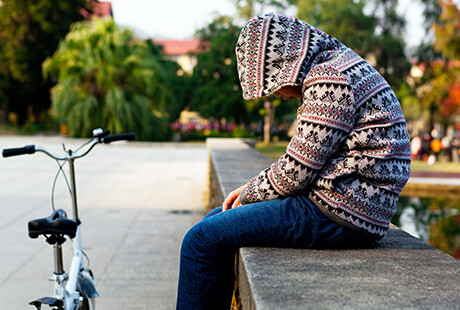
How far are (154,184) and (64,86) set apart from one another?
57.8 feet

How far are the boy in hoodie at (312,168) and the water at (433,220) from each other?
4.63m

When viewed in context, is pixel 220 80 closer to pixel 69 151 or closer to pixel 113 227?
pixel 113 227

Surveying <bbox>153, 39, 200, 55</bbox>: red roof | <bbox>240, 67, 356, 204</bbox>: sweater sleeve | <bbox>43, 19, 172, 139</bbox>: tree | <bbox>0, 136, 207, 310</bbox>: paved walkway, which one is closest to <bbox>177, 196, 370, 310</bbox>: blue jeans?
<bbox>240, 67, 356, 204</bbox>: sweater sleeve

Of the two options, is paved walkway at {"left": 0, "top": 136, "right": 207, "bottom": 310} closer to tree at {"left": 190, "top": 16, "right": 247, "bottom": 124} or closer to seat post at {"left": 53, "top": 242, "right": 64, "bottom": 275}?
seat post at {"left": 53, "top": 242, "right": 64, "bottom": 275}

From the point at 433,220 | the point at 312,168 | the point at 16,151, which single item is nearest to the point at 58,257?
the point at 16,151

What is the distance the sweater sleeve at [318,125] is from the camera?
6.46 ft

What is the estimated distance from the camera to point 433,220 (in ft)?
27.4

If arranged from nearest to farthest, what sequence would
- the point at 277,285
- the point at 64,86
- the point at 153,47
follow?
the point at 277,285 < the point at 64,86 < the point at 153,47

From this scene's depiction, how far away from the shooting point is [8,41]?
36344 millimetres

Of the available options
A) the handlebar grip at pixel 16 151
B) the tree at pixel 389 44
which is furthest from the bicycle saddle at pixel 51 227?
the tree at pixel 389 44

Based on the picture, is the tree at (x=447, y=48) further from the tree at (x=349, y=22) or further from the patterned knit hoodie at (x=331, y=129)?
the patterned knit hoodie at (x=331, y=129)

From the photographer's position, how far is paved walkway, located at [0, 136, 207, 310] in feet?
14.0

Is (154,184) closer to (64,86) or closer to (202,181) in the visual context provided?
(202,181)


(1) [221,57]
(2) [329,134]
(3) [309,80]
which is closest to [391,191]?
(2) [329,134]
